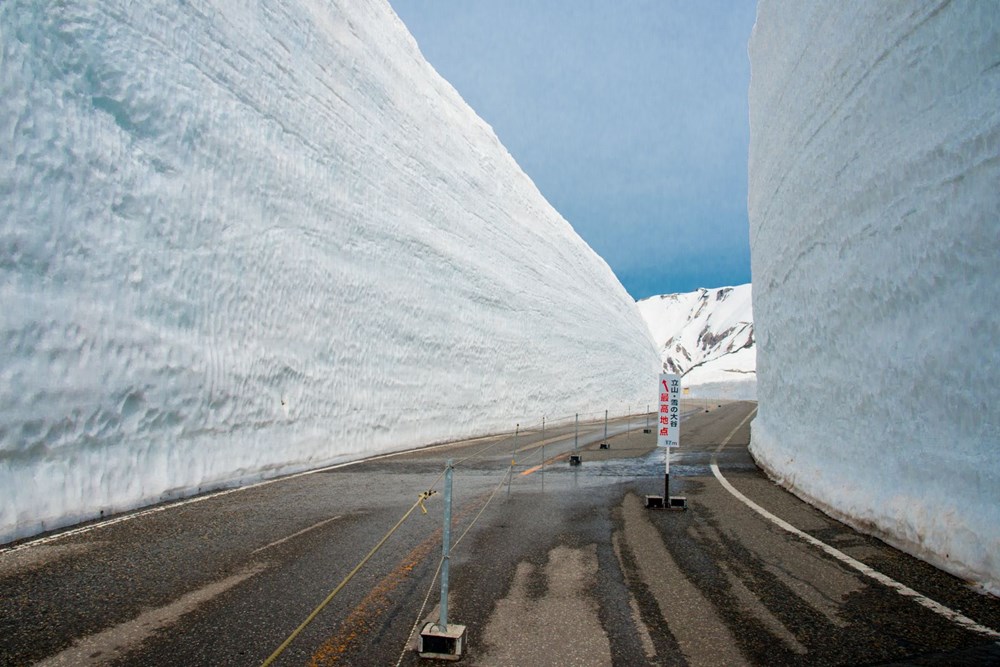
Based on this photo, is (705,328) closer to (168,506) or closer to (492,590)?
(168,506)

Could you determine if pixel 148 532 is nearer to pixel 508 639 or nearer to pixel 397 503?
pixel 397 503


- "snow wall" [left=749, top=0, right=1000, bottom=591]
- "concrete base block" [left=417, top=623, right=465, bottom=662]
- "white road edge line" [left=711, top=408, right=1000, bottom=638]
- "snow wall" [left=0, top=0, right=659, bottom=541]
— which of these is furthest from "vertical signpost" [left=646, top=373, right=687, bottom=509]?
"snow wall" [left=0, top=0, right=659, bottom=541]

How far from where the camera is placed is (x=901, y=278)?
21.6 feet

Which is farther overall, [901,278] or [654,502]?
[654,502]

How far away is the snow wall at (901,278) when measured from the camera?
515 cm

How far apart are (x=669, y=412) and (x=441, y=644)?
602cm

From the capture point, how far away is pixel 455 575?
505cm

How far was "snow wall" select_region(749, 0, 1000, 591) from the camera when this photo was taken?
515cm

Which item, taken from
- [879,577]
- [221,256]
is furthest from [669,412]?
[221,256]

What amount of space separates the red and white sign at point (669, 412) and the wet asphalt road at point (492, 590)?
1012 millimetres

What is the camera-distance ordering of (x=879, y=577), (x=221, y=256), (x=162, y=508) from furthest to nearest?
(x=221, y=256)
(x=162, y=508)
(x=879, y=577)

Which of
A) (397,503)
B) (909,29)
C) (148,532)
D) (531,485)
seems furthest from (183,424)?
(909,29)

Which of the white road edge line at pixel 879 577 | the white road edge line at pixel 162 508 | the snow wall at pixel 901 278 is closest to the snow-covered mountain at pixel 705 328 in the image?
the snow wall at pixel 901 278

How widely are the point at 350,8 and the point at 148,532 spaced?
17733 mm
